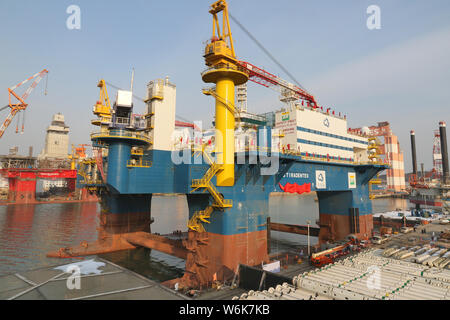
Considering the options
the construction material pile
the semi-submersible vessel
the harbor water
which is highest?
the semi-submersible vessel

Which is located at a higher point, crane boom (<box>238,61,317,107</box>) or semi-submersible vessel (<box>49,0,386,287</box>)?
crane boom (<box>238,61,317,107</box>)

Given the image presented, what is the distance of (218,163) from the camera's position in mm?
28906

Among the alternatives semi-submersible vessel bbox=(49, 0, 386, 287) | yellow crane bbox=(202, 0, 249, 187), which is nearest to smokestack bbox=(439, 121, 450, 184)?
semi-submersible vessel bbox=(49, 0, 386, 287)

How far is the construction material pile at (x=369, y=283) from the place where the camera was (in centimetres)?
1515

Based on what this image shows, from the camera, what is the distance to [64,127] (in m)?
166

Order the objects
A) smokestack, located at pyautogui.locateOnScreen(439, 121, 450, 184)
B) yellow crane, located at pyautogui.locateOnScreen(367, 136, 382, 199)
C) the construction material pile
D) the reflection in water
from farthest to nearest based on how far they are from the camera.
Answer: smokestack, located at pyautogui.locateOnScreen(439, 121, 450, 184) < yellow crane, located at pyautogui.locateOnScreen(367, 136, 382, 199) < the reflection in water < the construction material pile

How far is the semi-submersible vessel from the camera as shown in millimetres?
28703

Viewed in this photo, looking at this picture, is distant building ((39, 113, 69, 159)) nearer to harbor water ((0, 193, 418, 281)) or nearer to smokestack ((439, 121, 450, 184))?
harbor water ((0, 193, 418, 281))

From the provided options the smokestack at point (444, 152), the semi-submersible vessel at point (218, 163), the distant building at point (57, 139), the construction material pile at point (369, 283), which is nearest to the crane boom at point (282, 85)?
the semi-submersible vessel at point (218, 163)

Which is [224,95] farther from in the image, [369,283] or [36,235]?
[36,235]

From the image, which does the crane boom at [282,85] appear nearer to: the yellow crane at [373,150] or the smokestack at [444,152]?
the yellow crane at [373,150]

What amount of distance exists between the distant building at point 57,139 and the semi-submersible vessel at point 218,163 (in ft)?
482

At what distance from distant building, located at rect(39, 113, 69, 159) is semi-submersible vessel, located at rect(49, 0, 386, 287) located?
147 metres
